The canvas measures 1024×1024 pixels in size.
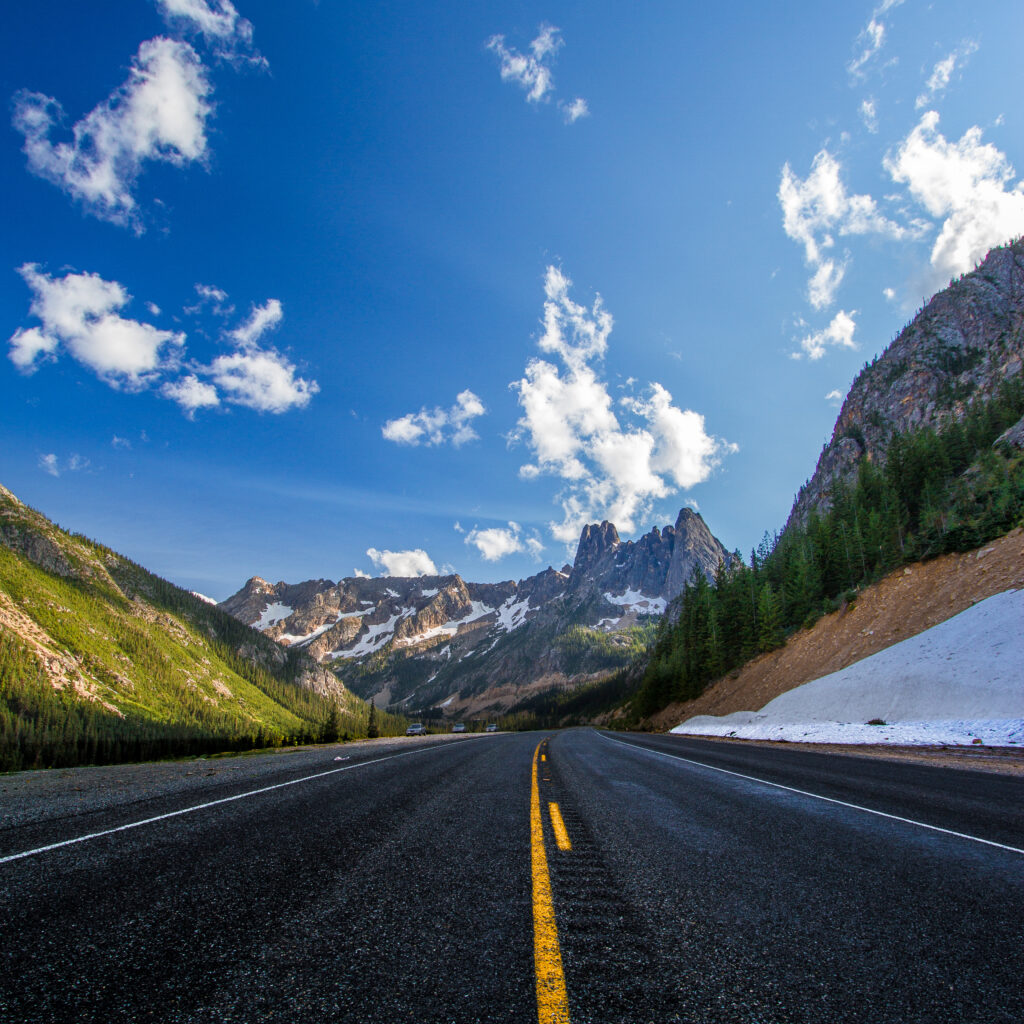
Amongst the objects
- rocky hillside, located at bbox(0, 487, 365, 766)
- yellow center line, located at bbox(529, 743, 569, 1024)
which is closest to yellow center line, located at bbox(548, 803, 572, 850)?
yellow center line, located at bbox(529, 743, 569, 1024)

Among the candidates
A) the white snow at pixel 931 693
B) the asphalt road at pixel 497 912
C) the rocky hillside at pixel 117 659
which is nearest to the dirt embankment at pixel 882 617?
the white snow at pixel 931 693

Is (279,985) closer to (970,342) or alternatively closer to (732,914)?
(732,914)

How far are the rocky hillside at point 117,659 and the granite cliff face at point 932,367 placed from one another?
448 ft

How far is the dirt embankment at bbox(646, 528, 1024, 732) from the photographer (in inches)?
1256

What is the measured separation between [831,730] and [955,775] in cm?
1435

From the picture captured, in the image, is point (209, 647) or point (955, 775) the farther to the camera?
point (209, 647)

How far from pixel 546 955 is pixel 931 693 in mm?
30623

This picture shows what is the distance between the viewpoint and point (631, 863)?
4.81 meters

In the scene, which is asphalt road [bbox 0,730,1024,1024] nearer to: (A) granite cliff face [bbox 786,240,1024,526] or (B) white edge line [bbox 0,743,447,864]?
(B) white edge line [bbox 0,743,447,864]

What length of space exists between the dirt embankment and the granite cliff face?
7272 cm

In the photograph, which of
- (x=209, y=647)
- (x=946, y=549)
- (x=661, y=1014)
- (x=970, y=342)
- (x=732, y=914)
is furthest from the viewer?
(x=209, y=647)

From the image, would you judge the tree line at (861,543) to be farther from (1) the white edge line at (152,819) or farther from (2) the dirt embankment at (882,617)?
(1) the white edge line at (152,819)

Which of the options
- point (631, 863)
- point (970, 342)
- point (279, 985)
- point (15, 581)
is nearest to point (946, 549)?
point (631, 863)

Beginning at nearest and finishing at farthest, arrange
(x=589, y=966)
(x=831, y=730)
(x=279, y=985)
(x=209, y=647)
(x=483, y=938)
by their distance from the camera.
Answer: (x=279, y=985)
(x=589, y=966)
(x=483, y=938)
(x=831, y=730)
(x=209, y=647)
